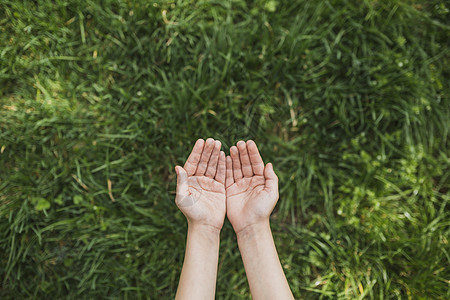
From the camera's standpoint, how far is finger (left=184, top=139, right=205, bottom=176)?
2170mm

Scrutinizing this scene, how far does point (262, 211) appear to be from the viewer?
6.93 feet

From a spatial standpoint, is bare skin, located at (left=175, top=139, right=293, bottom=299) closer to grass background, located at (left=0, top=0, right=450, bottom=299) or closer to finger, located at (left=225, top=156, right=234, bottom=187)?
finger, located at (left=225, top=156, right=234, bottom=187)

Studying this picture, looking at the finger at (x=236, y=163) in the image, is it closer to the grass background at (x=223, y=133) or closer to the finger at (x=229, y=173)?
the finger at (x=229, y=173)

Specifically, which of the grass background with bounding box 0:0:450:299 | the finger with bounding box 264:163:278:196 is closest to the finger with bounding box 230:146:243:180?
the finger with bounding box 264:163:278:196

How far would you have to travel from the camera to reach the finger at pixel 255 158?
7.22ft

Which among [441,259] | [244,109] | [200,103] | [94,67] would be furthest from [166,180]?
[441,259]

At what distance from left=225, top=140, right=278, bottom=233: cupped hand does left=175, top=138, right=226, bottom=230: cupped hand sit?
0.06 metres

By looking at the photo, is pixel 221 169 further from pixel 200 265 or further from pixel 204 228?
pixel 200 265

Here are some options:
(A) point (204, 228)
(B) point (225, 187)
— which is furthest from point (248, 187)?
(A) point (204, 228)

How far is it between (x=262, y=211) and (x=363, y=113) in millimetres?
1420

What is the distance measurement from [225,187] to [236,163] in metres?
0.18

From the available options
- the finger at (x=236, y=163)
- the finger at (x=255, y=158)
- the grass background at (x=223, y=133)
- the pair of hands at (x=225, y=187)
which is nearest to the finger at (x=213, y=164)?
the pair of hands at (x=225, y=187)

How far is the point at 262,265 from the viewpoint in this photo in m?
2.07

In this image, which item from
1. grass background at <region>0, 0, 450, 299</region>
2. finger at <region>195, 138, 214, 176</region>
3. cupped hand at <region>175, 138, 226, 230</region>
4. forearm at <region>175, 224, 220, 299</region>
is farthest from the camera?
grass background at <region>0, 0, 450, 299</region>
